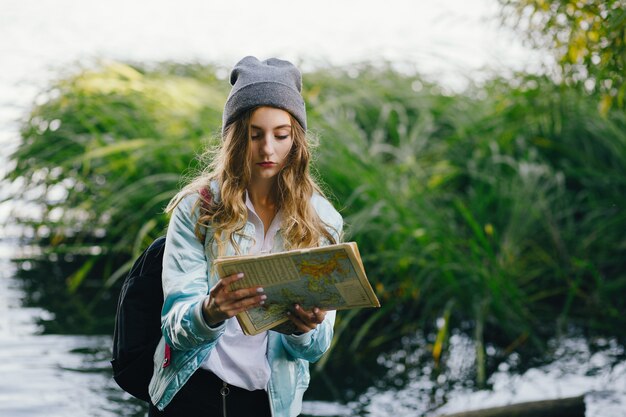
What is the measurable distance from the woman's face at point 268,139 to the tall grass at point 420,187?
200cm

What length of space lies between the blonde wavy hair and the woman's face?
2 centimetres

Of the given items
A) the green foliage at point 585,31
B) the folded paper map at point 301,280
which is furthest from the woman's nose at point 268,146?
the green foliage at point 585,31

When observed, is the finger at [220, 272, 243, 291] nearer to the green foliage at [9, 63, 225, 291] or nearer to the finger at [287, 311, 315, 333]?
the finger at [287, 311, 315, 333]

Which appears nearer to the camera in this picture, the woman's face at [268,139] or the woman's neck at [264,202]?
the woman's face at [268,139]

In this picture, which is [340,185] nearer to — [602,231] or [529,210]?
[529,210]

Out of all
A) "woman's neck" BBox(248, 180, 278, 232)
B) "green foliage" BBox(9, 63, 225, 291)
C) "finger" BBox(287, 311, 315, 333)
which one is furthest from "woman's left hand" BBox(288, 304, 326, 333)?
"green foliage" BBox(9, 63, 225, 291)

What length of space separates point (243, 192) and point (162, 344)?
0.44 meters

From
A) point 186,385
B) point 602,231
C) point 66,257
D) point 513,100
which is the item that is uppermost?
point 513,100

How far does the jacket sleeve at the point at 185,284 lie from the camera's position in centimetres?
223

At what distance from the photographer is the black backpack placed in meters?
2.50

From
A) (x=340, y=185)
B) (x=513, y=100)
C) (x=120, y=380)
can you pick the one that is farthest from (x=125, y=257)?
(x=120, y=380)

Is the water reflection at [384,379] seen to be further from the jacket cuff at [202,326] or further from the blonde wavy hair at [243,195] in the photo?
the jacket cuff at [202,326]

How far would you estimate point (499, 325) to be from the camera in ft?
17.4

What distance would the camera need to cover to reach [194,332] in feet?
7.29
